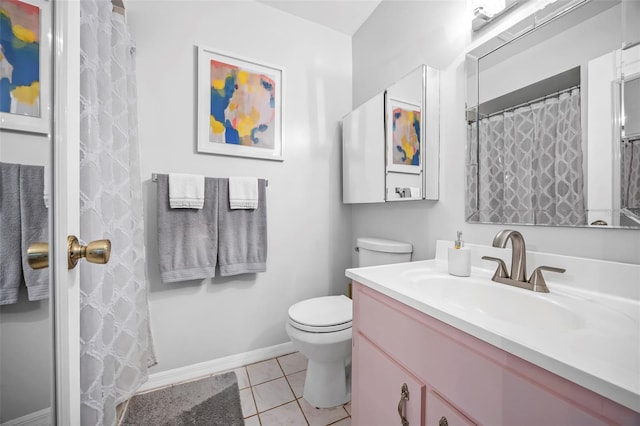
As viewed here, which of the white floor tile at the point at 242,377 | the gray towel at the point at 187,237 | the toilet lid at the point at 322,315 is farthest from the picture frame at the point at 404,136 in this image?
the white floor tile at the point at 242,377

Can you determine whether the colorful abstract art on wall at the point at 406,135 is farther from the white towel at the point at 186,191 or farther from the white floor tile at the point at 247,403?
the white floor tile at the point at 247,403

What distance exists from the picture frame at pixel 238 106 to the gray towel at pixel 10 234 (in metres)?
1.19

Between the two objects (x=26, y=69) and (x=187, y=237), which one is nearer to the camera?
(x=26, y=69)

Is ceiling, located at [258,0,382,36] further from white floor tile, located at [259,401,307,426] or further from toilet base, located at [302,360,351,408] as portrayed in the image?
white floor tile, located at [259,401,307,426]

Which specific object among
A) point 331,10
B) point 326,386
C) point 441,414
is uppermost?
point 331,10

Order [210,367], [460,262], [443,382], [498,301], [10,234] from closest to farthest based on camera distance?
1. [10,234]
2. [443,382]
3. [498,301]
4. [460,262]
5. [210,367]

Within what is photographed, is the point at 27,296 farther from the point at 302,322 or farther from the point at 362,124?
the point at 362,124

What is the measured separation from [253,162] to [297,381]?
4.57 feet

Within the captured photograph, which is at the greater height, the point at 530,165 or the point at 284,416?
the point at 530,165

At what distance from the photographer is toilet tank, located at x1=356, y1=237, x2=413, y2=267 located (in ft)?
4.72

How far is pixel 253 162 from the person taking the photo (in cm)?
169

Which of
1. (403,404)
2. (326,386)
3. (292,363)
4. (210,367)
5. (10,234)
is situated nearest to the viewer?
(10,234)

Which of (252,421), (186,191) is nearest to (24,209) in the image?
(186,191)

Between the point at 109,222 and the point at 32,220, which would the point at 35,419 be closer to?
the point at 32,220
